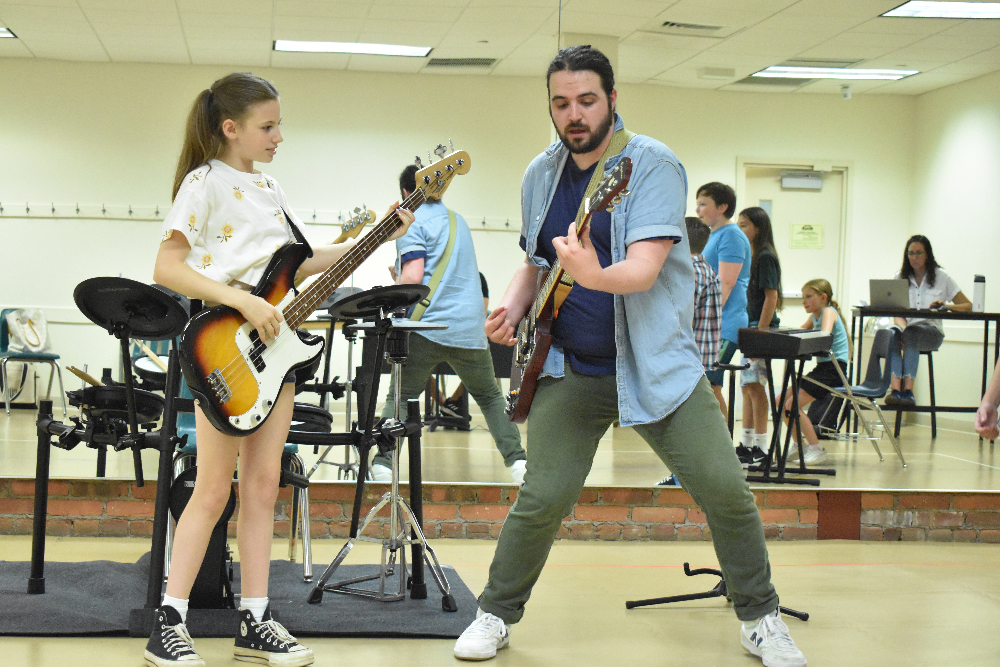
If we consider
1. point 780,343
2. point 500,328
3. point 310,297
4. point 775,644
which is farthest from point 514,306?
point 780,343

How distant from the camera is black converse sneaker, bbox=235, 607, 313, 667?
2367 mm

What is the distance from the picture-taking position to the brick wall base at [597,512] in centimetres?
379

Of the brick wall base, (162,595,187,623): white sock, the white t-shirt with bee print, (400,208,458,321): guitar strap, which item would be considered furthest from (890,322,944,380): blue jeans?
(162,595,187,623): white sock

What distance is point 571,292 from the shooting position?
2.40 metres

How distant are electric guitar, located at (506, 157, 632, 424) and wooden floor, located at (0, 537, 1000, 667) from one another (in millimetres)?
705

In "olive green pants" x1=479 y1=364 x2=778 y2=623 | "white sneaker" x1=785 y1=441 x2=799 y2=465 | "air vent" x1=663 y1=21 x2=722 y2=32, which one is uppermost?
"air vent" x1=663 y1=21 x2=722 y2=32

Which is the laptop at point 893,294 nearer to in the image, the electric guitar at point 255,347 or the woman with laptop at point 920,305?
the woman with laptop at point 920,305

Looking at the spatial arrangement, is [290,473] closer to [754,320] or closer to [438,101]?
[754,320]

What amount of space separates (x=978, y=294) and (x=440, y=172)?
19.8 ft

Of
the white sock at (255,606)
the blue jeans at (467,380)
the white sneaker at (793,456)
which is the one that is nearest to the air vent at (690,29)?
the white sneaker at (793,456)

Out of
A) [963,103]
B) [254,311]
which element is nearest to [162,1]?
[254,311]

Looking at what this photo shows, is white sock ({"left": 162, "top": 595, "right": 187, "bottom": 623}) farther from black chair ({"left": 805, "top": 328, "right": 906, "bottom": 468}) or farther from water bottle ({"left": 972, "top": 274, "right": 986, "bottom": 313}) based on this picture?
water bottle ({"left": 972, "top": 274, "right": 986, "bottom": 313})

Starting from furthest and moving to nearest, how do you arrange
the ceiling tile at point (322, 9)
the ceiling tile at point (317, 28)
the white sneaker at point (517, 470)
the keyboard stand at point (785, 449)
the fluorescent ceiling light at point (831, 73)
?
the fluorescent ceiling light at point (831, 73) < the ceiling tile at point (317, 28) < the ceiling tile at point (322, 9) < the keyboard stand at point (785, 449) < the white sneaker at point (517, 470)

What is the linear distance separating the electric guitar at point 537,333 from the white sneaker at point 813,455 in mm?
3278
